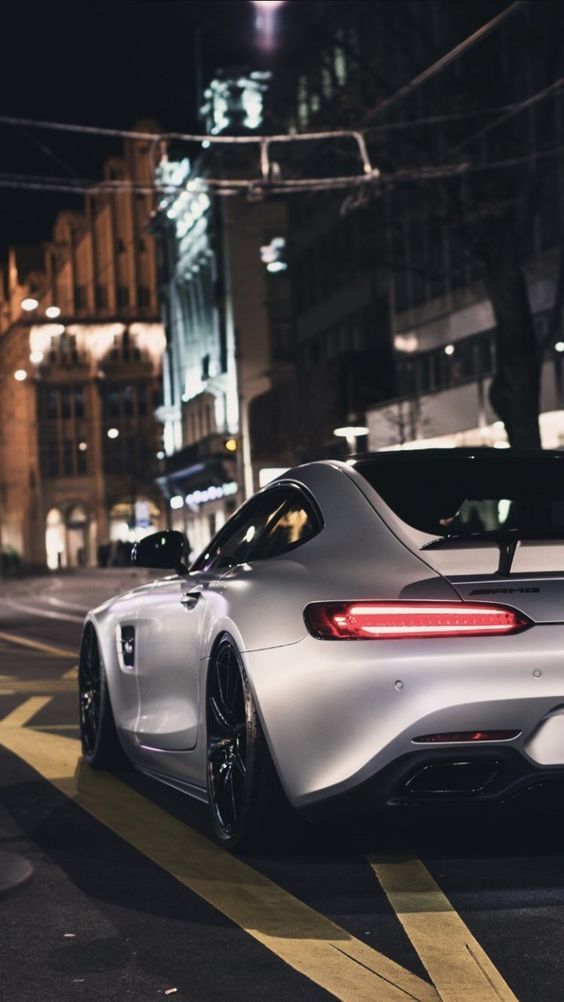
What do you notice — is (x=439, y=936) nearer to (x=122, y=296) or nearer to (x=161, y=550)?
(x=161, y=550)

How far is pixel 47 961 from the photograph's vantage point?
5082 millimetres

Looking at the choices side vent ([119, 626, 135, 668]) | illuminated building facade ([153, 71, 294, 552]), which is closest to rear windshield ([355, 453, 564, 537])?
side vent ([119, 626, 135, 668])

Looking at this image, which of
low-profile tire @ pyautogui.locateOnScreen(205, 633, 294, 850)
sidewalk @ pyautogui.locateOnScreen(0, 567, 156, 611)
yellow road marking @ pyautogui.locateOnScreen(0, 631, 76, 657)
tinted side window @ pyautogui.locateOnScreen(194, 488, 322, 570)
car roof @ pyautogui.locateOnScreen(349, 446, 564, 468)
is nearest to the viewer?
low-profile tire @ pyautogui.locateOnScreen(205, 633, 294, 850)

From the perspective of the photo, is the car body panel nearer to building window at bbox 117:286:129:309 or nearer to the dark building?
the dark building

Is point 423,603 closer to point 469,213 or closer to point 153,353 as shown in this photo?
point 469,213

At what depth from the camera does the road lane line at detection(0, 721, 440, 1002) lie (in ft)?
15.8

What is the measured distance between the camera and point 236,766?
6.70 m

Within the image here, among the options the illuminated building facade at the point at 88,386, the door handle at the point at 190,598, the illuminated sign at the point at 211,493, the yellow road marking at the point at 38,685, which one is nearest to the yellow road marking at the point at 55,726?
the yellow road marking at the point at 38,685

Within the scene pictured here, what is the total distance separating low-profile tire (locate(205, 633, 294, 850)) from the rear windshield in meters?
0.81

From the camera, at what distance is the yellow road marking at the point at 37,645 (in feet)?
65.6

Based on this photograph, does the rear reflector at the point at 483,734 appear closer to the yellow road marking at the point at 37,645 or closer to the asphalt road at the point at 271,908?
the asphalt road at the point at 271,908

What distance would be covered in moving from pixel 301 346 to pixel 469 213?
1239 inches

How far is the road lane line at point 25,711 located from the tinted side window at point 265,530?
3.57 metres

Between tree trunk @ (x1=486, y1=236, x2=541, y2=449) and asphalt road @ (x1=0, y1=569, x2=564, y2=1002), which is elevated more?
tree trunk @ (x1=486, y1=236, x2=541, y2=449)
